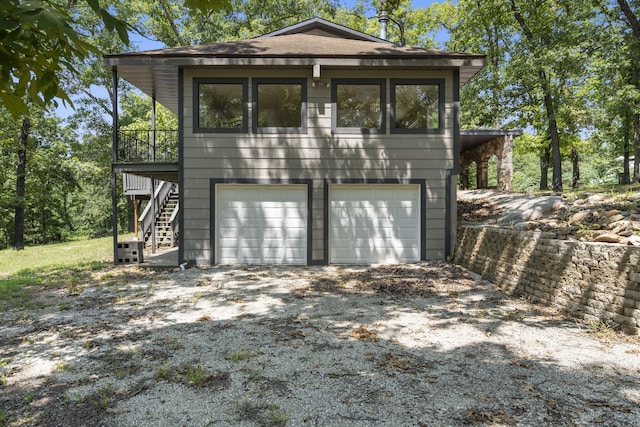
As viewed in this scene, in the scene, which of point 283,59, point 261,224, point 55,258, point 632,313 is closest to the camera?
point 632,313

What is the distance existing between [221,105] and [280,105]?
1424 mm

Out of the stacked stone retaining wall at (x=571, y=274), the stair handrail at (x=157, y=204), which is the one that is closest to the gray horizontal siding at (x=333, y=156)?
the stacked stone retaining wall at (x=571, y=274)

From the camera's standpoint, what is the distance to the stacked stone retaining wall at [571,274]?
409cm

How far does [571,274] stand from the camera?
486 centimetres

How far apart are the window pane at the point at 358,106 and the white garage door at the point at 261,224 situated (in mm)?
1997

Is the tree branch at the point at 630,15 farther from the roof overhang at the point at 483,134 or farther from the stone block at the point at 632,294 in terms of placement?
the stone block at the point at 632,294

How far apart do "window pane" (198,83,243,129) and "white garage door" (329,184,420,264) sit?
2917 mm

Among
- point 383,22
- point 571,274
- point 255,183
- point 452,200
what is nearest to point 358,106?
point 255,183

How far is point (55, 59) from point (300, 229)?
7425 millimetres

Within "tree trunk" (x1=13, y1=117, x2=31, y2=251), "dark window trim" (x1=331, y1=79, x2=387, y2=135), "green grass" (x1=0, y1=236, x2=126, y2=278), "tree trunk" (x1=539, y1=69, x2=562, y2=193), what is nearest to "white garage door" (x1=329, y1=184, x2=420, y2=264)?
"dark window trim" (x1=331, y1=79, x2=387, y2=135)

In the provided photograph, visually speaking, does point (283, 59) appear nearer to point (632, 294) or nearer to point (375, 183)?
point (375, 183)

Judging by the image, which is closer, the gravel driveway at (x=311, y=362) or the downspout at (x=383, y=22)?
the gravel driveway at (x=311, y=362)

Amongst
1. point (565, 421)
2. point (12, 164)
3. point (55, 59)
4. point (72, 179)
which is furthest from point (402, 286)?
point (72, 179)

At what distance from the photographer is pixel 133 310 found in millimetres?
5402
